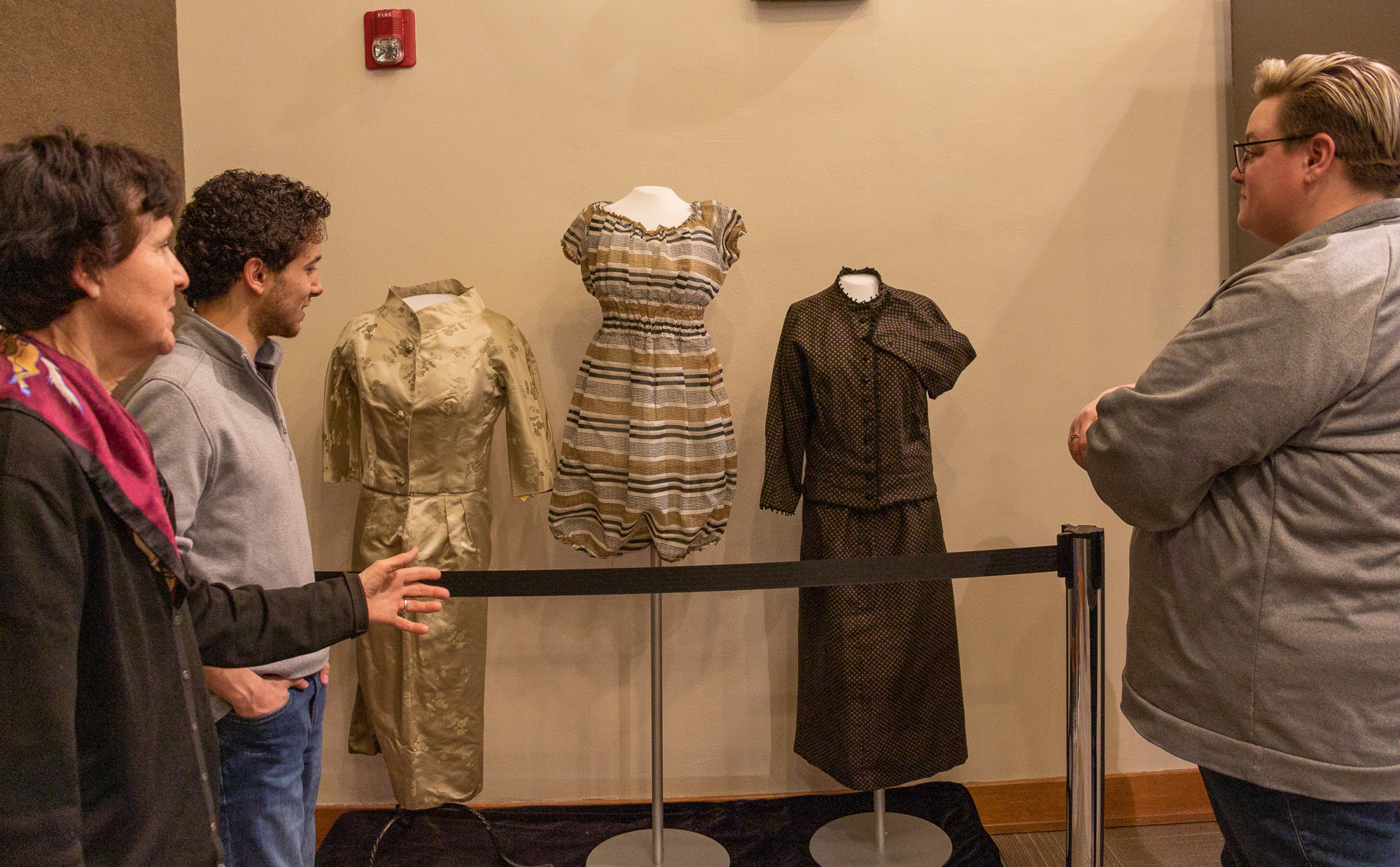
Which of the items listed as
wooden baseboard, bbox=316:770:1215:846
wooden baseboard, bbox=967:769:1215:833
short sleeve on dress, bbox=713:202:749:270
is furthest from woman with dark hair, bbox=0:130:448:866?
wooden baseboard, bbox=967:769:1215:833

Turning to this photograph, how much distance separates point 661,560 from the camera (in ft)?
8.41

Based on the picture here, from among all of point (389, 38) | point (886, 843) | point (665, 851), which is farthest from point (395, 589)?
point (389, 38)

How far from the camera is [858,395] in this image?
249 cm

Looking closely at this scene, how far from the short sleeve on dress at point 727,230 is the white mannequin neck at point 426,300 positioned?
689mm

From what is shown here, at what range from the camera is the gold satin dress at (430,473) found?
245 centimetres

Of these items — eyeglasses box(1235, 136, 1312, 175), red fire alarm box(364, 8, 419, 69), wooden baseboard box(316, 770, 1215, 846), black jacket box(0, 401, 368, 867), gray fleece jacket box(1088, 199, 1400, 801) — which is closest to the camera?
black jacket box(0, 401, 368, 867)

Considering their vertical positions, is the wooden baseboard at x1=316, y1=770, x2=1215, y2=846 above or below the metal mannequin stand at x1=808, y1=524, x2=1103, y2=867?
below

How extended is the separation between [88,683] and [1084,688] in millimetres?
1621

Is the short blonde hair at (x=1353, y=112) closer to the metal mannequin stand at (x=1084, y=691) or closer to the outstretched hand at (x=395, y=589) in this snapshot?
the metal mannequin stand at (x=1084, y=691)

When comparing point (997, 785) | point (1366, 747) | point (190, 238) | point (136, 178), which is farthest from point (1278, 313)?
point (997, 785)

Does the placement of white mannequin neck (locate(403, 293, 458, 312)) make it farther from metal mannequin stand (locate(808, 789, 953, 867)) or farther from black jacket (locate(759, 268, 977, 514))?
metal mannequin stand (locate(808, 789, 953, 867))

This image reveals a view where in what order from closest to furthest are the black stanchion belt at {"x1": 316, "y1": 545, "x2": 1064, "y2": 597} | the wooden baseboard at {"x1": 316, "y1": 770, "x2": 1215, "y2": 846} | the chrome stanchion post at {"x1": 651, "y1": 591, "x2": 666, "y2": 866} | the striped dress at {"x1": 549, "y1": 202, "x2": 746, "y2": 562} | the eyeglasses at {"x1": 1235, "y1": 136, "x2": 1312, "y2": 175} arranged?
the eyeglasses at {"x1": 1235, "y1": 136, "x2": 1312, "y2": 175} → the black stanchion belt at {"x1": 316, "y1": 545, "x2": 1064, "y2": 597} → the striped dress at {"x1": 549, "y1": 202, "x2": 746, "y2": 562} → the chrome stanchion post at {"x1": 651, "y1": 591, "x2": 666, "y2": 866} → the wooden baseboard at {"x1": 316, "y1": 770, "x2": 1215, "y2": 846}

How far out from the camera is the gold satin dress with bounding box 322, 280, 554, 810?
2.45 metres

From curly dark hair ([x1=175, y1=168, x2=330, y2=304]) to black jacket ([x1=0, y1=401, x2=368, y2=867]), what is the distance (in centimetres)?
59
